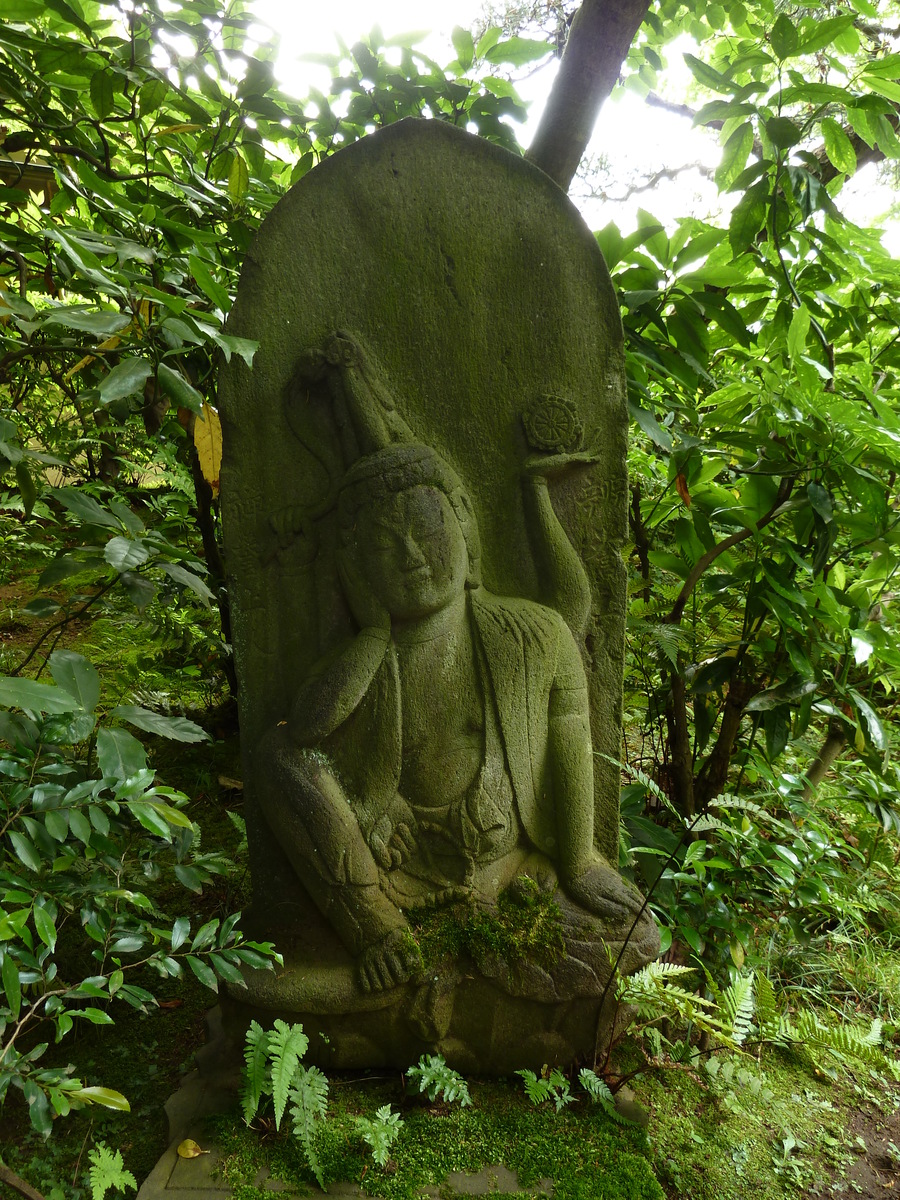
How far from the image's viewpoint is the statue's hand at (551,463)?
240 cm

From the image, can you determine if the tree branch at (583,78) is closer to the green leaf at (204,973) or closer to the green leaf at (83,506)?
the green leaf at (83,506)

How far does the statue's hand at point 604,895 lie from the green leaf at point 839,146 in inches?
100

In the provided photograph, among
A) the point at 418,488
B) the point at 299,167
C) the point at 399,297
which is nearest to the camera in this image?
the point at 418,488

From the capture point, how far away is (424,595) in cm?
226

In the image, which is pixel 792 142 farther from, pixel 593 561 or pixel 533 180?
pixel 593 561

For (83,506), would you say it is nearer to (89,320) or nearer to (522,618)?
(89,320)

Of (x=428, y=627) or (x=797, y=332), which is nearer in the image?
(x=428, y=627)

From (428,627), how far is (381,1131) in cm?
142

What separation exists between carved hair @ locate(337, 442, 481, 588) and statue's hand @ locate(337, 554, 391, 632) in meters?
0.10

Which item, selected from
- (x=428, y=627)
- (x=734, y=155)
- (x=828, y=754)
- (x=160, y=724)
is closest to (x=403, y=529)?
(x=428, y=627)

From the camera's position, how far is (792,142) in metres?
2.51

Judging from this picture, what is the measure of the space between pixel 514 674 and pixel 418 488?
2.12ft

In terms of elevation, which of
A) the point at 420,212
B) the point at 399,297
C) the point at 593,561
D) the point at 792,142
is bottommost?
the point at 593,561

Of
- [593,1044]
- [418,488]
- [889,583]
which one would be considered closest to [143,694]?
[418,488]
